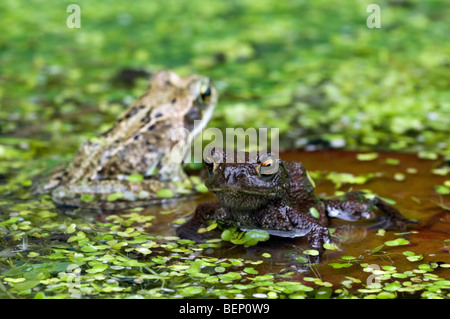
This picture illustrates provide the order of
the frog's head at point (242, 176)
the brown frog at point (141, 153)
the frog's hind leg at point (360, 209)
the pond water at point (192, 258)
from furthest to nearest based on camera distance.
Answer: the brown frog at point (141, 153), the frog's hind leg at point (360, 209), the frog's head at point (242, 176), the pond water at point (192, 258)

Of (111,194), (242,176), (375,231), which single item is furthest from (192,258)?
(111,194)

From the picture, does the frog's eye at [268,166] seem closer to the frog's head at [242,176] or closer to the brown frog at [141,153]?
the frog's head at [242,176]

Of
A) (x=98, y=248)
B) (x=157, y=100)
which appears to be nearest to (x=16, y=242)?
(x=98, y=248)

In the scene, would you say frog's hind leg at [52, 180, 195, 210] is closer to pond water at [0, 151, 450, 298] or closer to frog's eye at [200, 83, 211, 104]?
pond water at [0, 151, 450, 298]

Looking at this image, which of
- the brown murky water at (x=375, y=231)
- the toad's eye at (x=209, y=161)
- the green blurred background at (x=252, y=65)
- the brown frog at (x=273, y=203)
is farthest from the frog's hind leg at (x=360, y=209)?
the green blurred background at (x=252, y=65)

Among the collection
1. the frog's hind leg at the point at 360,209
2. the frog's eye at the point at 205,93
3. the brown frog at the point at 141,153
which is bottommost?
the frog's hind leg at the point at 360,209

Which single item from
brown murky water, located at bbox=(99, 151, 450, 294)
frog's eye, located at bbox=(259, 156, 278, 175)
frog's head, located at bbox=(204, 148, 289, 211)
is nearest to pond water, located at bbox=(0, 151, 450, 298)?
brown murky water, located at bbox=(99, 151, 450, 294)

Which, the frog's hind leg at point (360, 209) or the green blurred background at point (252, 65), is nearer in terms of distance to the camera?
the frog's hind leg at point (360, 209)
